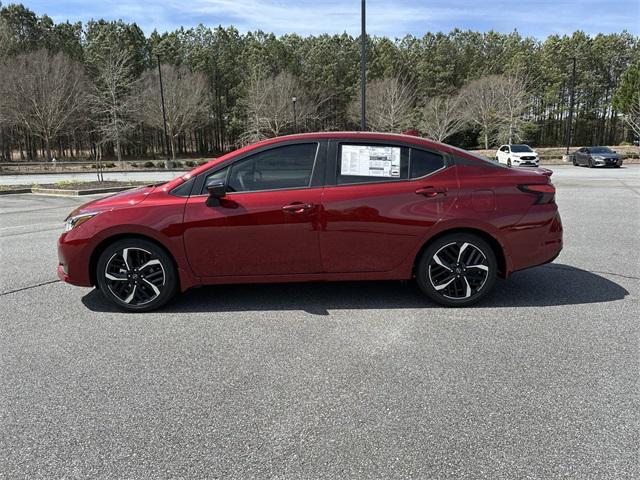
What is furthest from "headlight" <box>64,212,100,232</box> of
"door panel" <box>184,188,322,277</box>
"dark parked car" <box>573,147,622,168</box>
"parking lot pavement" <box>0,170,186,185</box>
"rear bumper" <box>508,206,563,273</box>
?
"dark parked car" <box>573,147,622,168</box>

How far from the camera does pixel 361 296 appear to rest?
4.83m

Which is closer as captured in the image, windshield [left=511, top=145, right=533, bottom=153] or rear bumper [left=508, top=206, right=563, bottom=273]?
rear bumper [left=508, top=206, right=563, bottom=273]

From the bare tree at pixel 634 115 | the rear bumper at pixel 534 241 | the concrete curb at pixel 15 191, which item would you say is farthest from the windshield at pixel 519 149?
the rear bumper at pixel 534 241

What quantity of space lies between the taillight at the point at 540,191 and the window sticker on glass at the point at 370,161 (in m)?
1.21

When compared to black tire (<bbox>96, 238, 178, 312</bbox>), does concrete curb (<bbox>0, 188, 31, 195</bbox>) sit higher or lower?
lower

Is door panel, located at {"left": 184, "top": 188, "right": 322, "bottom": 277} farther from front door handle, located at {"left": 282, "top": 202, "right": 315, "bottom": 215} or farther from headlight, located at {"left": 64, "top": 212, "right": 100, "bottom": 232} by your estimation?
headlight, located at {"left": 64, "top": 212, "right": 100, "bottom": 232}

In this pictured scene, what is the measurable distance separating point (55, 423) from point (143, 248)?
74.7 inches

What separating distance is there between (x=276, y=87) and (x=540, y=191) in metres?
51.8

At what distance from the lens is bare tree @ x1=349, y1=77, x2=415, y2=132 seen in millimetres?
52281

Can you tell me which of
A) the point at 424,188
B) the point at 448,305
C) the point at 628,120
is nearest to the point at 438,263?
the point at 448,305

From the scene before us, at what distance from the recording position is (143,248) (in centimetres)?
432

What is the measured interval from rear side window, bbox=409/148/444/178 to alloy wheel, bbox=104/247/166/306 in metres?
2.51

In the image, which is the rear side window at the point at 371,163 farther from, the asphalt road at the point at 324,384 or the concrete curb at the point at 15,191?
the concrete curb at the point at 15,191

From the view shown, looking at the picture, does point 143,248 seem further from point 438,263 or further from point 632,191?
point 632,191
